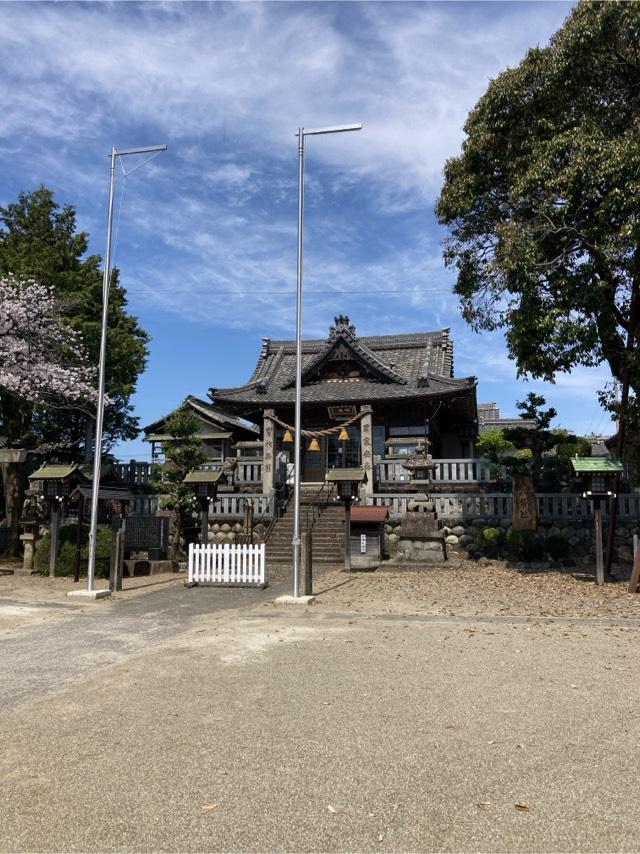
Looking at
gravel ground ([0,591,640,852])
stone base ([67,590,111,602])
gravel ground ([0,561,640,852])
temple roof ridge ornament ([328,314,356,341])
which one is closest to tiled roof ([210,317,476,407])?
temple roof ridge ornament ([328,314,356,341])

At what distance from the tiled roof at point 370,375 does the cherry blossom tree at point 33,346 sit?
20.0ft

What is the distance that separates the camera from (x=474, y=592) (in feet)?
44.5

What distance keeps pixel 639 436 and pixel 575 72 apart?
939 centimetres

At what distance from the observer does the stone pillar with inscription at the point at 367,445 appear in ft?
71.8

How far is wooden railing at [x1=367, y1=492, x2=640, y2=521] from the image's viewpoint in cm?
1753

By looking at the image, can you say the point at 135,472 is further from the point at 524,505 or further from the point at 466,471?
the point at 524,505

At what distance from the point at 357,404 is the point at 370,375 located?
1.91 metres

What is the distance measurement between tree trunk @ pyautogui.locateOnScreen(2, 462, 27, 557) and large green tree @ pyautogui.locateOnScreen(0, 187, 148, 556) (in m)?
0.03

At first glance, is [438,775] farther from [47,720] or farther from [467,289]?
[467,289]

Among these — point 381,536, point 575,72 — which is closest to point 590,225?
point 575,72

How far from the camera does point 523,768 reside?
13.9ft

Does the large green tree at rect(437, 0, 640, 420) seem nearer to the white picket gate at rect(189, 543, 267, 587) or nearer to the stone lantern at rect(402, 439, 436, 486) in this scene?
the stone lantern at rect(402, 439, 436, 486)

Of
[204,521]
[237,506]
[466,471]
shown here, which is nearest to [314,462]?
[237,506]

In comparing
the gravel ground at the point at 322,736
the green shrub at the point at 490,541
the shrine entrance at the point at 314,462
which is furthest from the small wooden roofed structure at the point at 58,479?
the green shrub at the point at 490,541
